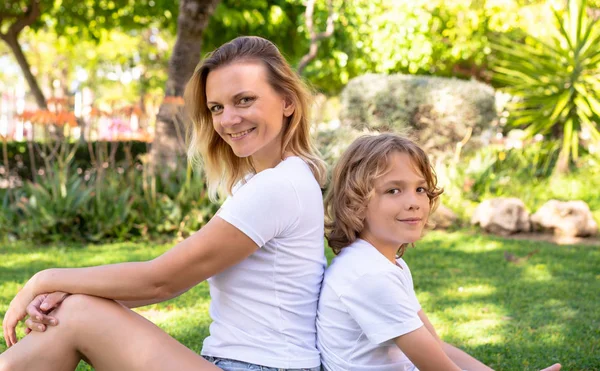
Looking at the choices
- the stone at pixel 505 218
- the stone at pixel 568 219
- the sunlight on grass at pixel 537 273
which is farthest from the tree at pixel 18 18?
the sunlight on grass at pixel 537 273

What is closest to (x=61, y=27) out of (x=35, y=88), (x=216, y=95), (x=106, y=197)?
(x=35, y=88)

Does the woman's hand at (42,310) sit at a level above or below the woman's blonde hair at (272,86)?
below

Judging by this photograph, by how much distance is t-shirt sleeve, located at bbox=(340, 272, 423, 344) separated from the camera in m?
2.06

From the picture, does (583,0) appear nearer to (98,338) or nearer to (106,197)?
(106,197)

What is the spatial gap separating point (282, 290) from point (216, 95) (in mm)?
661

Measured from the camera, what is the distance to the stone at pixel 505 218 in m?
7.71

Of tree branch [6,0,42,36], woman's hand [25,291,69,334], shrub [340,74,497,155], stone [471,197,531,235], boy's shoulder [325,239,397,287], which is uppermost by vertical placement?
tree branch [6,0,42,36]

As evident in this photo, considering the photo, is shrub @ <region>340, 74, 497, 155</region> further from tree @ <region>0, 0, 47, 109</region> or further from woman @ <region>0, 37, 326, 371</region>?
woman @ <region>0, 37, 326, 371</region>

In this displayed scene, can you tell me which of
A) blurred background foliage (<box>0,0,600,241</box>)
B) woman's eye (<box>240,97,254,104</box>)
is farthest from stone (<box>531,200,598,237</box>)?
woman's eye (<box>240,97,254,104</box>)

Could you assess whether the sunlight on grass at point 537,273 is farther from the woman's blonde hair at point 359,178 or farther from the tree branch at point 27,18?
the tree branch at point 27,18

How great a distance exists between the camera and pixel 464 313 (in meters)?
4.53

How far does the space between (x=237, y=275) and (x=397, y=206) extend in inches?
20.7

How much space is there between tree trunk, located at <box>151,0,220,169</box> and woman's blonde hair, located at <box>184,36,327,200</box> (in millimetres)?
5778

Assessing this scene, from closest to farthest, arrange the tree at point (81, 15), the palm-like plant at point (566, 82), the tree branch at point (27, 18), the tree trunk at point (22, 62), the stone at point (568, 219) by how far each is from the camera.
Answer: the stone at point (568, 219)
the palm-like plant at point (566, 82)
the tree at point (81, 15)
the tree branch at point (27, 18)
the tree trunk at point (22, 62)
